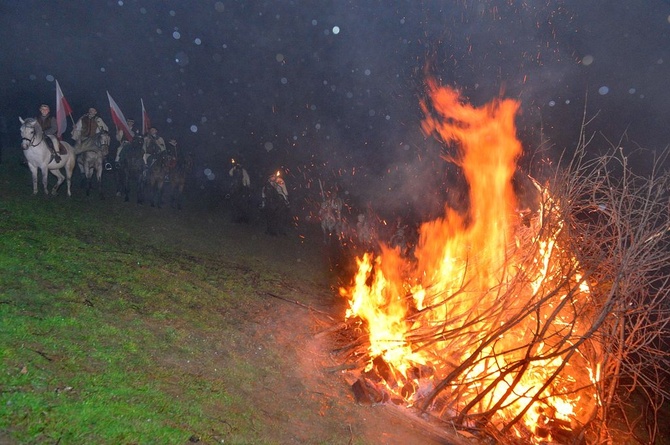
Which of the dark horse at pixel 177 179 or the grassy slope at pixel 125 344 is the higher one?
the dark horse at pixel 177 179

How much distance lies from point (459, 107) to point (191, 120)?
1275 inches

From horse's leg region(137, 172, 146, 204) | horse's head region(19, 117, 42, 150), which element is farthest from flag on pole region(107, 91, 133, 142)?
horse's head region(19, 117, 42, 150)

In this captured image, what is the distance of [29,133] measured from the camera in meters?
11.1

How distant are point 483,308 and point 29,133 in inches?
496

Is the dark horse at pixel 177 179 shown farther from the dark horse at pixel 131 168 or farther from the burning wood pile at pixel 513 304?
the burning wood pile at pixel 513 304

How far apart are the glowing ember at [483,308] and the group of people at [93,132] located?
11300 mm

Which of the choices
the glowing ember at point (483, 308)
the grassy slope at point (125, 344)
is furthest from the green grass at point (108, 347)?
the glowing ember at point (483, 308)

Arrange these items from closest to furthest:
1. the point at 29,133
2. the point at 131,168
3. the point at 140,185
Answer: the point at 29,133 < the point at 131,168 < the point at 140,185

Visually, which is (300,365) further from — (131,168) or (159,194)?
(131,168)

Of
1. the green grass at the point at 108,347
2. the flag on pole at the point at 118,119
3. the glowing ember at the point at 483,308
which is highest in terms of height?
the flag on pole at the point at 118,119

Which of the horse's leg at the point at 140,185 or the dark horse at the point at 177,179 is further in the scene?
the dark horse at the point at 177,179

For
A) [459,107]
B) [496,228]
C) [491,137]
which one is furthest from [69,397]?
[459,107]

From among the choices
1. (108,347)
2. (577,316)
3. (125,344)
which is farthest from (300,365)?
(577,316)

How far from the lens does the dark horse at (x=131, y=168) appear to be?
1491cm
